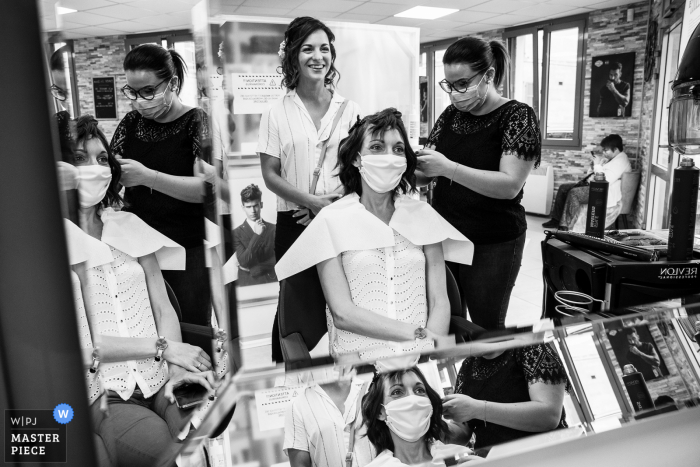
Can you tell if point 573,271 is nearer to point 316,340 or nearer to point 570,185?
point 570,185

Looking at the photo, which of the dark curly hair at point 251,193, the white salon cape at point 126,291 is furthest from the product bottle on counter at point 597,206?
the white salon cape at point 126,291

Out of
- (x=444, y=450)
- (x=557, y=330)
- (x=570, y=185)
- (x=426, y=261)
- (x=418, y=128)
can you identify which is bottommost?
(x=444, y=450)

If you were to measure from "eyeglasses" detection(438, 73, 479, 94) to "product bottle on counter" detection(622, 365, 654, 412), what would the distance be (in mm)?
786

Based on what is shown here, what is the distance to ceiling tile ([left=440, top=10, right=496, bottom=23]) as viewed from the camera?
1.17 m

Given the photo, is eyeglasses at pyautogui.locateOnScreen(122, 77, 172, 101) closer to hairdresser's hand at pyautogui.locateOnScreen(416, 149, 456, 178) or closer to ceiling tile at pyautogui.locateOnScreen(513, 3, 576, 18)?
hairdresser's hand at pyautogui.locateOnScreen(416, 149, 456, 178)

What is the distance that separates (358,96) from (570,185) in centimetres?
80

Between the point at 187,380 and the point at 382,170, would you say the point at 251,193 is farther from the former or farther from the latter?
the point at 187,380

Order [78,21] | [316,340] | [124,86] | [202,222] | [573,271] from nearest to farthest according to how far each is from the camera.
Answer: [78,21] < [124,86] < [202,222] < [316,340] < [573,271]

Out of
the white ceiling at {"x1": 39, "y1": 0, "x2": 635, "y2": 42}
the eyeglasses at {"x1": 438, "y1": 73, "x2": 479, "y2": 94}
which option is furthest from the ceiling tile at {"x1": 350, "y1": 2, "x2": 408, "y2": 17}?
the eyeglasses at {"x1": 438, "y1": 73, "x2": 479, "y2": 94}

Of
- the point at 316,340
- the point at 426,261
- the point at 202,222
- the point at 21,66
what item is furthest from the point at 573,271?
the point at 21,66

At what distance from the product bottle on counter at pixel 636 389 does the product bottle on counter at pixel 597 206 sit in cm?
46

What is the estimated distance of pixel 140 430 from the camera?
63cm

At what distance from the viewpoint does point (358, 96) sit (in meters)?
1.16

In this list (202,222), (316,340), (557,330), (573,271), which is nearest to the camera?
(202,222)
